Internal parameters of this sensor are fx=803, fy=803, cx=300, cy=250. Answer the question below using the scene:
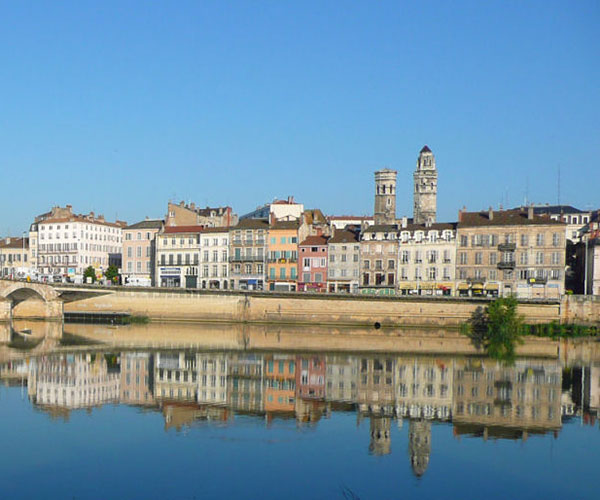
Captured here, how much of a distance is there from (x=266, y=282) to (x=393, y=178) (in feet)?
133

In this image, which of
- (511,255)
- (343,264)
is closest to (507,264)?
(511,255)

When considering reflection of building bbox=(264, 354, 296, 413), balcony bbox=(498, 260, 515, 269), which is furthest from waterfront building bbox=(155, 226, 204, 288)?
reflection of building bbox=(264, 354, 296, 413)

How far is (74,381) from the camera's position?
3756 cm

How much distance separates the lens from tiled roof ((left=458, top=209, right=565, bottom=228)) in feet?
220

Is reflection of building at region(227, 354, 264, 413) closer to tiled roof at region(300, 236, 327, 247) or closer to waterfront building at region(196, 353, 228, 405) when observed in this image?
waterfront building at region(196, 353, 228, 405)

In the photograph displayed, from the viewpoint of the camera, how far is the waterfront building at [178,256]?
3172 inches

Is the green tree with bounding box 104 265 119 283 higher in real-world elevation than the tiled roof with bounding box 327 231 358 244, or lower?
lower

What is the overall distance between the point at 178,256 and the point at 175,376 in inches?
1667

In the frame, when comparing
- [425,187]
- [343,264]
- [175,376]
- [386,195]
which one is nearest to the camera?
[175,376]

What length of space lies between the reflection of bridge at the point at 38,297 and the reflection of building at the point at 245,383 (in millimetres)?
29036

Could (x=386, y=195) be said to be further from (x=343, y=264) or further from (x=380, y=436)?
(x=380, y=436)

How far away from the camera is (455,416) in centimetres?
3059

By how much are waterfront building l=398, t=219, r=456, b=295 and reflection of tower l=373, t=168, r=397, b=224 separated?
38.1 metres

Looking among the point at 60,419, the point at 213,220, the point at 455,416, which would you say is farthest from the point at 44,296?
the point at 455,416
